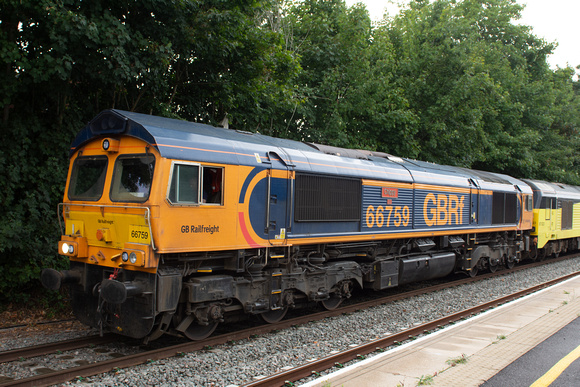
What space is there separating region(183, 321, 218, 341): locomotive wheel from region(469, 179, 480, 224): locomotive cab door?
32.3 ft

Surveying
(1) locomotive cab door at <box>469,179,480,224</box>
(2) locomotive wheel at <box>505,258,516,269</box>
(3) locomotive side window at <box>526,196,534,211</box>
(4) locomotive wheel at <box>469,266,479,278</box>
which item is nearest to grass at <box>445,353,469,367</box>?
(1) locomotive cab door at <box>469,179,480,224</box>

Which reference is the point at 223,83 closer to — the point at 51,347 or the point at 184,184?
the point at 184,184

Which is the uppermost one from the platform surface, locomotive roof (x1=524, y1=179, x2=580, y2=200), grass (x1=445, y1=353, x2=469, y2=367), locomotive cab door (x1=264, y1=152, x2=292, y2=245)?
locomotive roof (x1=524, y1=179, x2=580, y2=200)

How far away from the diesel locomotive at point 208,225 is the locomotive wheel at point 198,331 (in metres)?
0.02

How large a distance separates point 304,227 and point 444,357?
3338 mm

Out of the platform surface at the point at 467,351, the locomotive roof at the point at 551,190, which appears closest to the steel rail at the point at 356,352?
the platform surface at the point at 467,351

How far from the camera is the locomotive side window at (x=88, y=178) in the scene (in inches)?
276

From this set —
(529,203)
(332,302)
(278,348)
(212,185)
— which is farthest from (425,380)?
(529,203)

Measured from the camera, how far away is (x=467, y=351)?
262 inches

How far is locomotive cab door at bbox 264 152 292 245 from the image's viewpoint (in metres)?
7.74

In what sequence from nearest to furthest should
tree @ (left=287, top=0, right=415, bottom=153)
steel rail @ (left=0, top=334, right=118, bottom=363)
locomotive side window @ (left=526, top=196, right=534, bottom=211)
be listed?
1. steel rail @ (left=0, top=334, right=118, bottom=363)
2. tree @ (left=287, top=0, right=415, bottom=153)
3. locomotive side window @ (left=526, top=196, right=534, bottom=211)

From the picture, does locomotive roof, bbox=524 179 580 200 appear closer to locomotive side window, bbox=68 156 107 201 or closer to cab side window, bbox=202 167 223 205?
cab side window, bbox=202 167 223 205

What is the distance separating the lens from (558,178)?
30.1m

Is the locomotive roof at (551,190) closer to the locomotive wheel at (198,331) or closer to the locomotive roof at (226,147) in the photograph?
the locomotive roof at (226,147)
